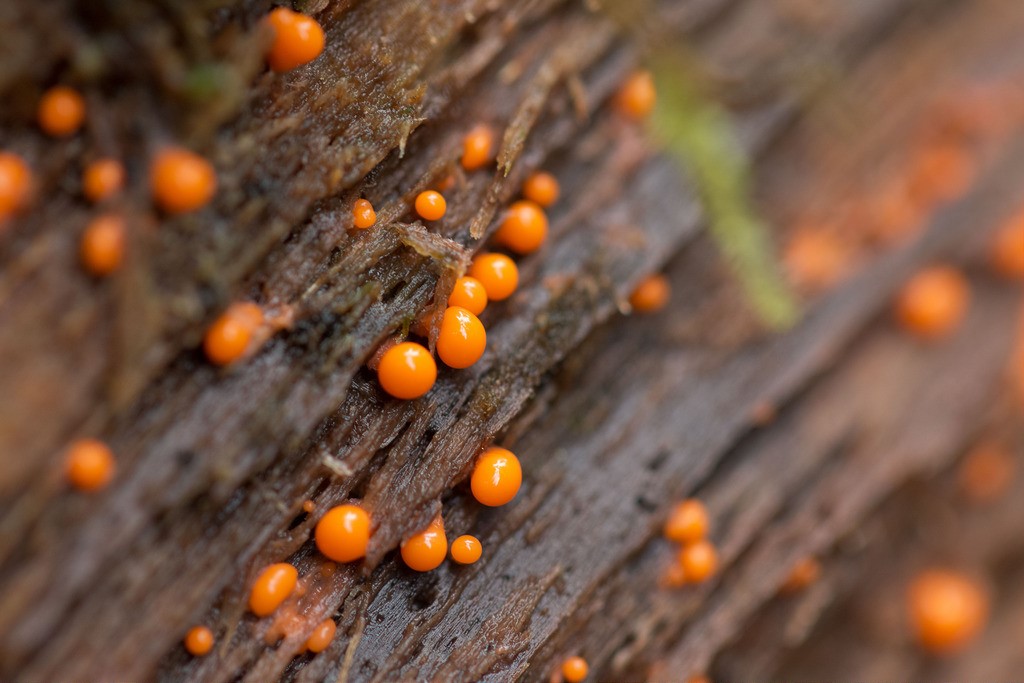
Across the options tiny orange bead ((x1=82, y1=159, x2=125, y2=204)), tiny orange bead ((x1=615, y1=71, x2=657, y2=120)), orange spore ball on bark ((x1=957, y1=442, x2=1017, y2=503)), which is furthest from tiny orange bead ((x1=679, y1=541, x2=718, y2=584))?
tiny orange bead ((x1=82, y1=159, x2=125, y2=204))

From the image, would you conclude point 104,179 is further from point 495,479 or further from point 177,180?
point 495,479

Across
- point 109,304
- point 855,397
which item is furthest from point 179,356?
point 855,397

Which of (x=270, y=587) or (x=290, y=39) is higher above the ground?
(x=290, y=39)

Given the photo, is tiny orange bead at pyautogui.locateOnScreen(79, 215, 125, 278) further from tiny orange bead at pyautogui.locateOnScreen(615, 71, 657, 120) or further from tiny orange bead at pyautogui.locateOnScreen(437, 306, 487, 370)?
tiny orange bead at pyautogui.locateOnScreen(615, 71, 657, 120)

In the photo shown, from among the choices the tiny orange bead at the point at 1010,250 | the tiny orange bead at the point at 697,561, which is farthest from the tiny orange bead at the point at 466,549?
the tiny orange bead at the point at 1010,250

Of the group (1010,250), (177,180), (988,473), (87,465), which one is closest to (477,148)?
(177,180)

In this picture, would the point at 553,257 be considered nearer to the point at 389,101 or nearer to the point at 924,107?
the point at 389,101
